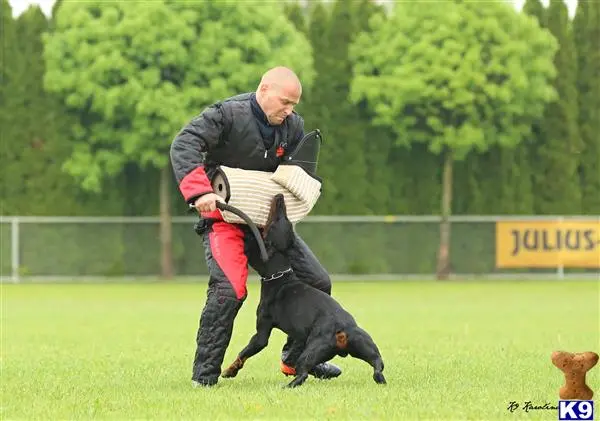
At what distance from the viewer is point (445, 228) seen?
31547mm

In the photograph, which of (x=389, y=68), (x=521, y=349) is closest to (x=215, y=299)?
(x=521, y=349)

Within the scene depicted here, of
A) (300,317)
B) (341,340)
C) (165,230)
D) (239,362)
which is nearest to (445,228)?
(165,230)

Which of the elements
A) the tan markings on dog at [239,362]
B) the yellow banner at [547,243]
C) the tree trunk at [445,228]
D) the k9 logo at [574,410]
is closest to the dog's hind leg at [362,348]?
the tan markings on dog at [239,362]

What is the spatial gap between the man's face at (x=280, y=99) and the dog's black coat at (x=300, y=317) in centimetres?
55

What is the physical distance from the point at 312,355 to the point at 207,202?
118cm

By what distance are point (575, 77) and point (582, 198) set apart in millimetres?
2824

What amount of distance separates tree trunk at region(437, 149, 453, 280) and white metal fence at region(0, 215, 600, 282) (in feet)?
1.01

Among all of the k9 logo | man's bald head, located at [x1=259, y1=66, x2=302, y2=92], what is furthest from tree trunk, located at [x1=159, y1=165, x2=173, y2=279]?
the k9 logo

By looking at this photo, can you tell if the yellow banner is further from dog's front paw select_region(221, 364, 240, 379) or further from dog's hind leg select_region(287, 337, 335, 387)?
dog's hind leg select_region(287, 337, 335, 387)

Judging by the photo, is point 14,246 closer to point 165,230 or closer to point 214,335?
point 165,230

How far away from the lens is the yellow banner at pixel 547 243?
104 ft

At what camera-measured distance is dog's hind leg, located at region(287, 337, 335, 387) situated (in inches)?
352
